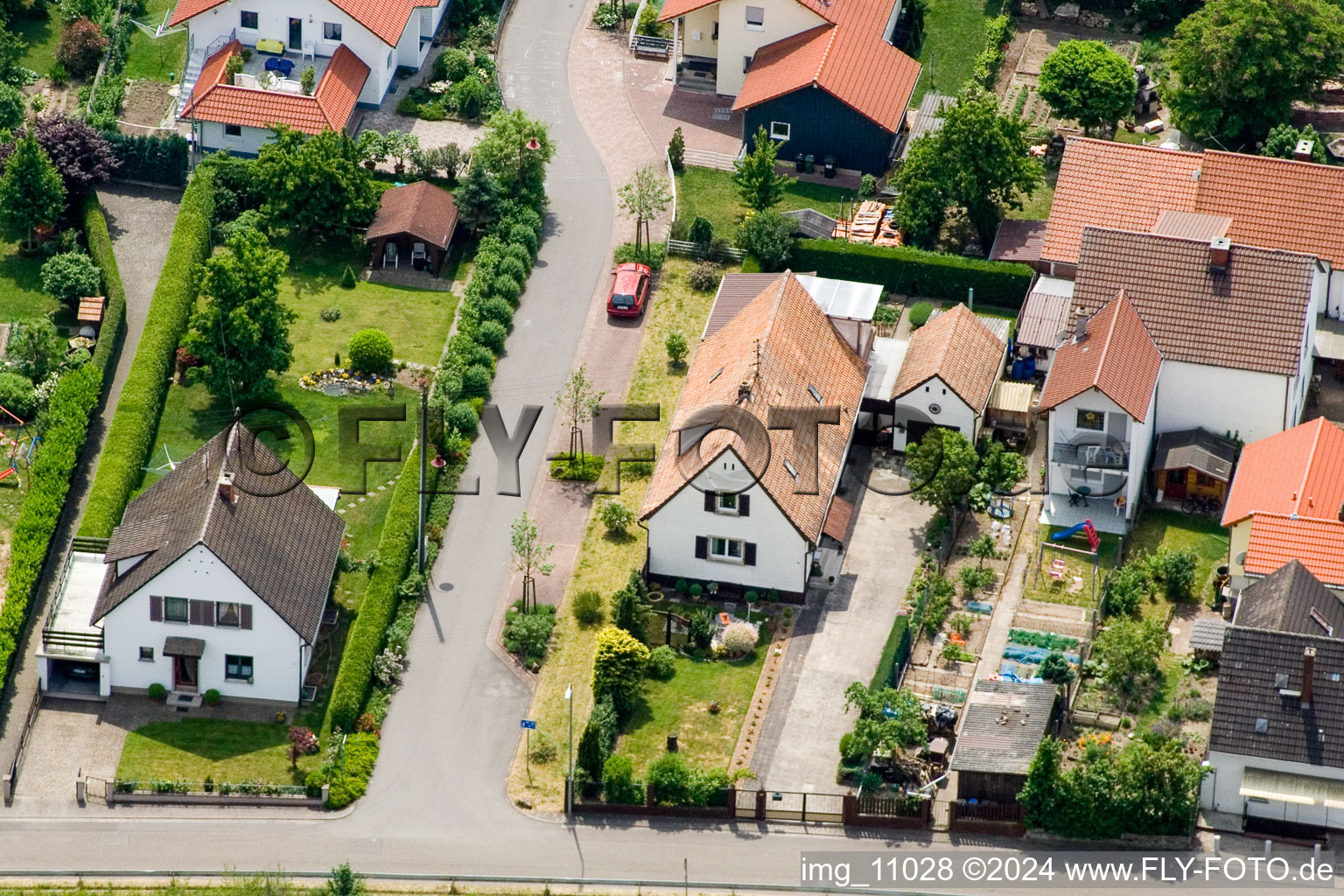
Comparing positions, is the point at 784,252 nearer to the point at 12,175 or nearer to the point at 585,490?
the point at 585,490

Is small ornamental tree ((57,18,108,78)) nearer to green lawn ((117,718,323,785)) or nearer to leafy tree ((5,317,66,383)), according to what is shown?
leafy tree ((5,317,66,383))

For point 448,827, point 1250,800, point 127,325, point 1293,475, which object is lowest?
point 448,827

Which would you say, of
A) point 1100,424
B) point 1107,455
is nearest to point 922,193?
point 1100,424

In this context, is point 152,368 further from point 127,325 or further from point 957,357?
point 957,357

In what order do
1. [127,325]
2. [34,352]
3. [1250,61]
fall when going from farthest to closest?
[1250,61], [127,325], [34,352]

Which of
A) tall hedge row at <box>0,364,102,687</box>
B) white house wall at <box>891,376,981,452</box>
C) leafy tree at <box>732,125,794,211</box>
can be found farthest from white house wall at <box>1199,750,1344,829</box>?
tall hedge row at <box>0,364,102,687</box>

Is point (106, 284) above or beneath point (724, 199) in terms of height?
beneath

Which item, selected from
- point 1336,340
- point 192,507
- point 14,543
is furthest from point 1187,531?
point 14,543
